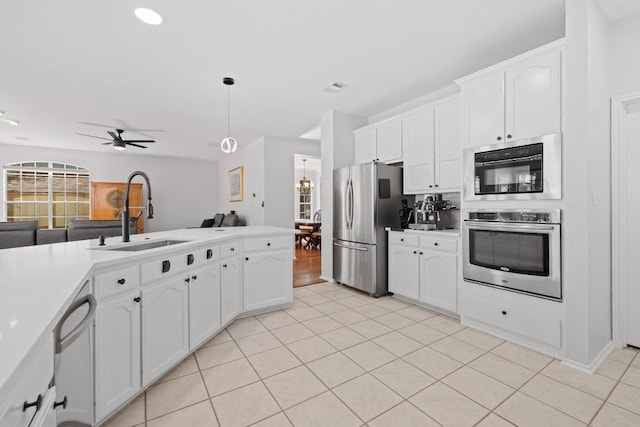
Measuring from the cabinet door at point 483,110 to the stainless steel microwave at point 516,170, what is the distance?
10 cm

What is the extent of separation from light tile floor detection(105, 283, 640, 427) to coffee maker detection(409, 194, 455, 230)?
1172 millimetres

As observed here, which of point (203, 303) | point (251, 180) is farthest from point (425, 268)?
point (251, 180)

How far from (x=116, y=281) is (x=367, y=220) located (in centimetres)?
269

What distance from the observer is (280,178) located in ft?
19.9

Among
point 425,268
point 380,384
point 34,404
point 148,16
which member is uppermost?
point 148,16

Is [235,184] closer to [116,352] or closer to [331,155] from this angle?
[331,155]

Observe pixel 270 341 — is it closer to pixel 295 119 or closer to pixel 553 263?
pixel 553 263

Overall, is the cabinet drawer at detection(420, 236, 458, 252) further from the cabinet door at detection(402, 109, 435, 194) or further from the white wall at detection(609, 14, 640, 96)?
the white wall at detection(609, 14, 640, 96)

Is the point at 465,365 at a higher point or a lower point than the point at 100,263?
lower

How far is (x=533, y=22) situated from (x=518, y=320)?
7.70 feet

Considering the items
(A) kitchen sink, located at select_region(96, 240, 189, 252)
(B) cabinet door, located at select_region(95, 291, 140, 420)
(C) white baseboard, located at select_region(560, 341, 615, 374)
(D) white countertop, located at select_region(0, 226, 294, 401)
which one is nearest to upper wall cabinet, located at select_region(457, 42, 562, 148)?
(C) white baseboard, located at select_region(560, 341, 615, 374)

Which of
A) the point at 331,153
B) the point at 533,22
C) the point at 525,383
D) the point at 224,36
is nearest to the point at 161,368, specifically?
the point at 525,383

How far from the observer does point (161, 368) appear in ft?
6.00

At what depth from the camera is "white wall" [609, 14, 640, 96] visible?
218 centimetres
